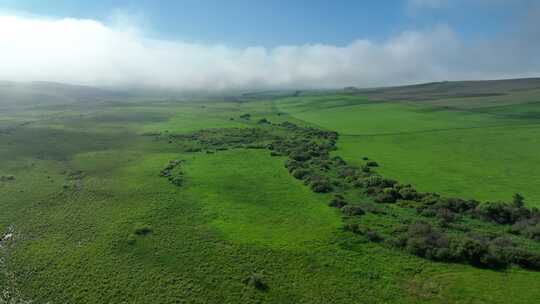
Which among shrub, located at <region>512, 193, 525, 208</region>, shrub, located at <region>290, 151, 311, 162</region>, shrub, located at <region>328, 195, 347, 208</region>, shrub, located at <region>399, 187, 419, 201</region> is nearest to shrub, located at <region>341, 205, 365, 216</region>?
shrub, located at <region>328, 195, 347, 208</region>

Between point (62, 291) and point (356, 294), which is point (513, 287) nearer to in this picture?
point (356, 294)

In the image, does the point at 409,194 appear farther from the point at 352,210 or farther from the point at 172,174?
the point at 172,174

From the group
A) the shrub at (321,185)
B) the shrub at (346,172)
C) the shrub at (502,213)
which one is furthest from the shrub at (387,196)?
the shrub at (346,172)

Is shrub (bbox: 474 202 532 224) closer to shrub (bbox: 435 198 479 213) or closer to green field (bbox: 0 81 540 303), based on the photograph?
shrub (bbox: 435 198 479 213)

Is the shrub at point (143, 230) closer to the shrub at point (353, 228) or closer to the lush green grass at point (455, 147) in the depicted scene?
the shrub at point (353, 228)

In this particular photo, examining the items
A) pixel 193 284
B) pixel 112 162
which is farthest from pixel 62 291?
pixel 112 162
